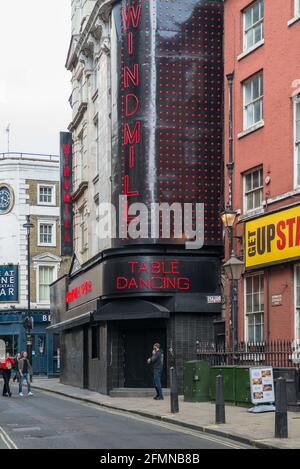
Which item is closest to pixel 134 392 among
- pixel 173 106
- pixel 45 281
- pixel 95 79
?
pixel 173 106

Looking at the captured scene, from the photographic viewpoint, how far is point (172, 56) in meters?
32.9

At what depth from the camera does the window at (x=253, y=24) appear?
28734mm

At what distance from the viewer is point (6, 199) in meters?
66.0

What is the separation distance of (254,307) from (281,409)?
446 inches

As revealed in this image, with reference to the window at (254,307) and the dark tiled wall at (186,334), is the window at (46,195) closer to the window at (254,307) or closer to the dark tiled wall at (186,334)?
the dark tiled wall at (186,334)

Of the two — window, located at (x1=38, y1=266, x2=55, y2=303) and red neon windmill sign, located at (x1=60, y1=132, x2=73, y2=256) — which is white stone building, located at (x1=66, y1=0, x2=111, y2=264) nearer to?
red neon windmill sign, located at (x1=60, y1=132, x2=73, y2=256)

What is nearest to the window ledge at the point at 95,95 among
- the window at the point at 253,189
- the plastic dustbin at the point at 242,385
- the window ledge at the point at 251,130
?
the window ledge at the point at 251,130

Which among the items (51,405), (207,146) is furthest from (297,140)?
(51,405)

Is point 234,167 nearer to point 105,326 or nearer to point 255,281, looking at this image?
point 255,281

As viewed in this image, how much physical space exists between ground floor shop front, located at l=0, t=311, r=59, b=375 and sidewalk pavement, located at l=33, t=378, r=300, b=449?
33445mm

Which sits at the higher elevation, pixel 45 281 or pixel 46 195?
pixel 46 195

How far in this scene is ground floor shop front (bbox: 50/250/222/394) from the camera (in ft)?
106

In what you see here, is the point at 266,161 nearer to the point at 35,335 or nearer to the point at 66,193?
the point at 66,193

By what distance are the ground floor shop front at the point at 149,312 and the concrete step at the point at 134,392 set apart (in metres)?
0.58
